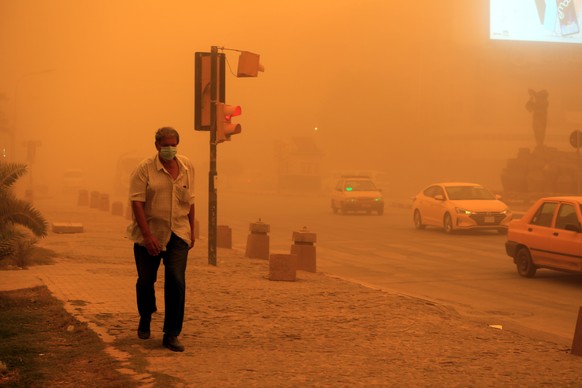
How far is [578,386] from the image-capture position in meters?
6.95

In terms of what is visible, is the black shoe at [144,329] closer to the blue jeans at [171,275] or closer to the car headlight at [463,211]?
the blue jeans at [171,275]

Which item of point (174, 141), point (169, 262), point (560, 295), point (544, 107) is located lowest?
point (560, 295)

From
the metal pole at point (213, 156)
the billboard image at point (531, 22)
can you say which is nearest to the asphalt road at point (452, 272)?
the metal pole at point (213, 156)

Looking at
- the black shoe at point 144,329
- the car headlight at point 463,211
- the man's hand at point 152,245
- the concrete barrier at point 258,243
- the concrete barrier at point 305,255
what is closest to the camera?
the man's hand at point 152,245

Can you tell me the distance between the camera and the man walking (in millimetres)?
7762

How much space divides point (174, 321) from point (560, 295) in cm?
767

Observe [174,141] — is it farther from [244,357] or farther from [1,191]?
[1,191]

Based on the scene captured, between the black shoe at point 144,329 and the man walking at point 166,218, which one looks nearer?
the man walking at point 166,218

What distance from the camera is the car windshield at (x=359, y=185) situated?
128 feet

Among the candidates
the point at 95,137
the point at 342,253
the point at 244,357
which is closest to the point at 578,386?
the point at 244,357

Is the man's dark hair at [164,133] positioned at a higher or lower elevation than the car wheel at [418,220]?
higher

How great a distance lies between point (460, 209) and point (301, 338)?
18.1 metres

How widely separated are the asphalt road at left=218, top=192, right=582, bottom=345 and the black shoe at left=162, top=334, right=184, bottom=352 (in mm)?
4042

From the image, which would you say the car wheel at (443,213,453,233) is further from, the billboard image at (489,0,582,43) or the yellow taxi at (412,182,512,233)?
the billboard image at (489,0,582,43)
